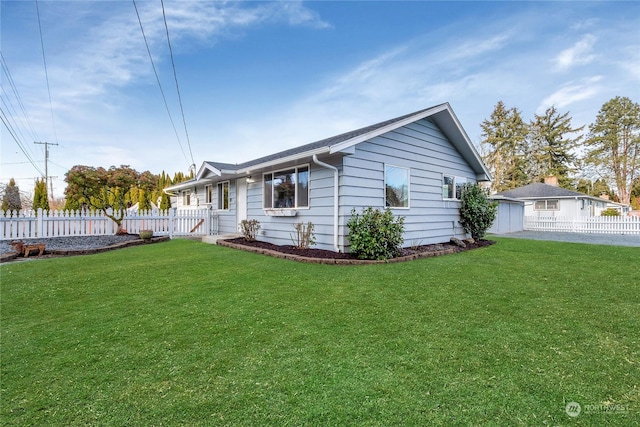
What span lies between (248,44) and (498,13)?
8.89 m

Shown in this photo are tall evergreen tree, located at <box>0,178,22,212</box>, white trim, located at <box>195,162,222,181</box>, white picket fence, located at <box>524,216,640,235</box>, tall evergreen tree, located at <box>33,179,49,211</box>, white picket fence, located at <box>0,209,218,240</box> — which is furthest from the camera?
tall evergreen tree, located at <box>0,178,22,212</box>

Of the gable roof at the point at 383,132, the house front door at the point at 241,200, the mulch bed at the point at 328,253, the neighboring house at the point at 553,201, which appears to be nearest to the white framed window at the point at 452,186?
the gable roof at the point at 383,132

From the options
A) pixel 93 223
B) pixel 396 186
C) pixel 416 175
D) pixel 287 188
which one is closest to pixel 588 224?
pixel 416 175

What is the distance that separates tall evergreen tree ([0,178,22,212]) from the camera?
18.3 meters

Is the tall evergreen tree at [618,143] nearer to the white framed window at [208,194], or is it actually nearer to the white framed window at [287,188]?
the white framed window at [287,188]

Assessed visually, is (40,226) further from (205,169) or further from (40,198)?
Answer: (40,198)

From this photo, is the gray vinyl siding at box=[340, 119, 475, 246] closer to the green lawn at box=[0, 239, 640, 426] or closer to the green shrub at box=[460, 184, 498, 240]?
the green shrub at box=[460, 184, 498, 240]

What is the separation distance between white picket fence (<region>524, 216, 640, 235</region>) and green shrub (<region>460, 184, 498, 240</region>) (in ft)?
35.0

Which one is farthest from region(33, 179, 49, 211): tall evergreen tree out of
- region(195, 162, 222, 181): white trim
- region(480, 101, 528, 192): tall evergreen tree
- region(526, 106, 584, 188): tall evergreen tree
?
region(526, 106, 584, 188): tall evergreen tree

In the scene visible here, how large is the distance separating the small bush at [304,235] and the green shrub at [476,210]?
19.9ft

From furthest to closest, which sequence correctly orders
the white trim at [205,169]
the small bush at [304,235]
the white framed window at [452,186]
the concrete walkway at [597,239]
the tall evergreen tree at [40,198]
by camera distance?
the tall evergreen tree at [40,198]
the white trim at [205,169]
the concrete walkway at [597,239]
the white framed window at [452,186]
the small bush at [304,235]

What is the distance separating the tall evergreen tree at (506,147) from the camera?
113 ft

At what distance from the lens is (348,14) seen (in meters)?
10.1

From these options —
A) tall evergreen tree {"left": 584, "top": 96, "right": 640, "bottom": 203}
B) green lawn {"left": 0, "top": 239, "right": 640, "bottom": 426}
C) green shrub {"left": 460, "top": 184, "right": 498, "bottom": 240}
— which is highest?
tall evergreen tree {"left": 584, "top": 96, "right": 640, "bottom": 203}
